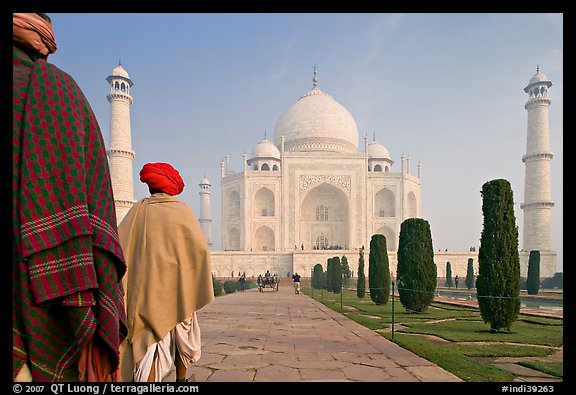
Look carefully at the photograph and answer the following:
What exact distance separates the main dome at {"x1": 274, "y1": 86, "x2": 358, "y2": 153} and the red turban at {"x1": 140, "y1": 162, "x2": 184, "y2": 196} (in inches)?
1401

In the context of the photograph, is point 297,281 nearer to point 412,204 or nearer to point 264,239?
point 264,239

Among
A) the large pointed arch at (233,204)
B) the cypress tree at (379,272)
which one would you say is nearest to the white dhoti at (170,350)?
the cypress tree at (379,272)

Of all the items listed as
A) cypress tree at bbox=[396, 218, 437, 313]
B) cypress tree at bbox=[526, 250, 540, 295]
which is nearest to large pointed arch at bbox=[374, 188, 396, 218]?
cypress tree at bbox=[526, 250, 540, 295]

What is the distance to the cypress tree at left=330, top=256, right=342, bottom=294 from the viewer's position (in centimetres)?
1631

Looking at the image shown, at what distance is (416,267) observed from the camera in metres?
9.19

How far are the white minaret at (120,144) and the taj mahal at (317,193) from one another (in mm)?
62

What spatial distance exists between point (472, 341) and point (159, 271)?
13.8ft

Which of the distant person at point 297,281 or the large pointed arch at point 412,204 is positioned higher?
the large pointed arch at point 412,204

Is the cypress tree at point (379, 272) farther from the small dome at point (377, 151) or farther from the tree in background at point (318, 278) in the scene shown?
Answer: the small dome at point (377, 151)

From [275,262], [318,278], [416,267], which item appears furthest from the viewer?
[275,262]

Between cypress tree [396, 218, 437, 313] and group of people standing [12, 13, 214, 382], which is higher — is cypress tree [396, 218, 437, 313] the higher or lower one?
the lower one

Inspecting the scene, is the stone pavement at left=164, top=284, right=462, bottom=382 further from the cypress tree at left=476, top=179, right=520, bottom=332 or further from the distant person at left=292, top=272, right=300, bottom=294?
the distant person at left=292, top=272, right=300, bottom=294

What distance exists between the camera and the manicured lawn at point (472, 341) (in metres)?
3.38

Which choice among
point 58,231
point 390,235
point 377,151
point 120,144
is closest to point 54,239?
point 58,231
